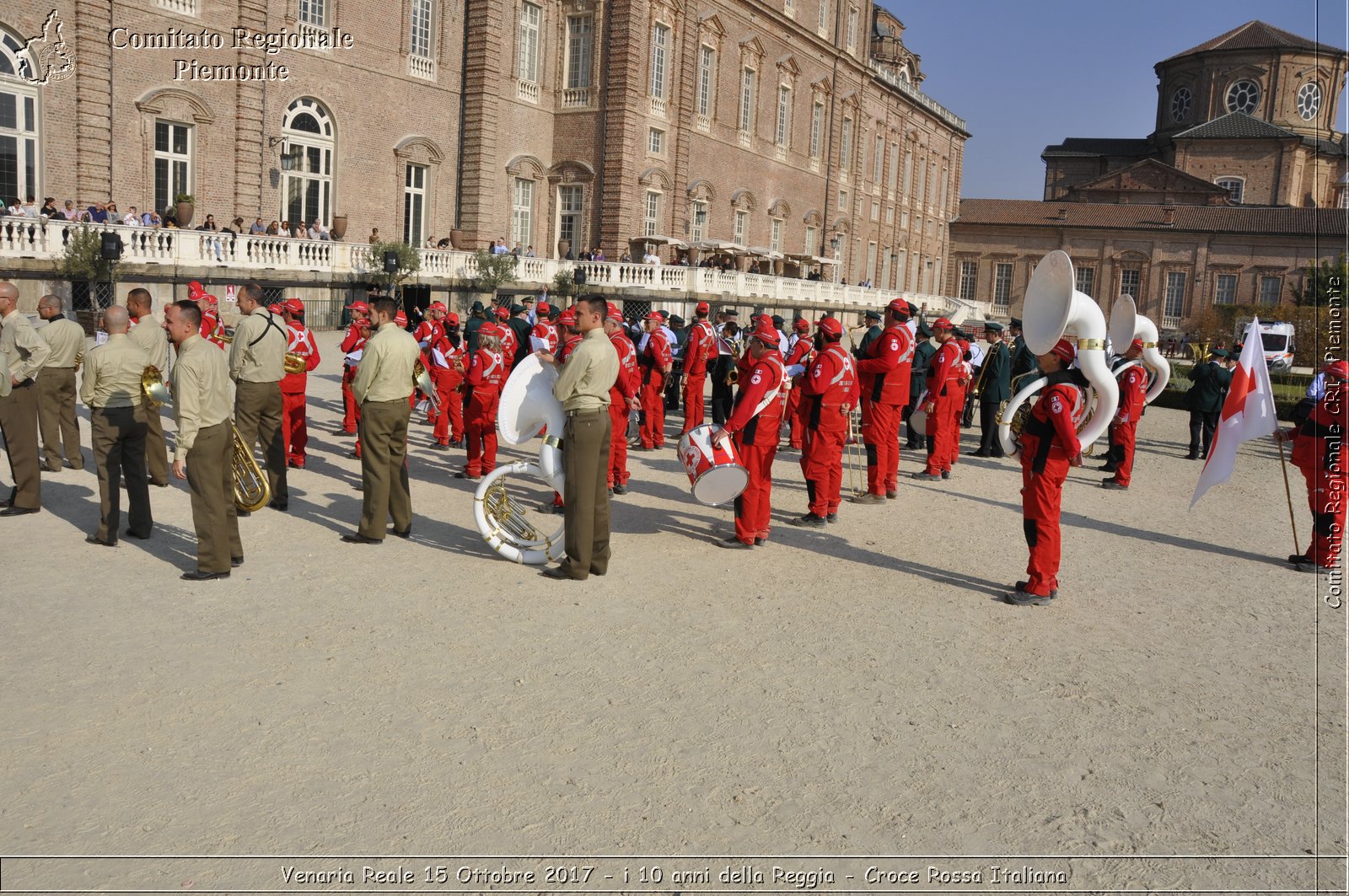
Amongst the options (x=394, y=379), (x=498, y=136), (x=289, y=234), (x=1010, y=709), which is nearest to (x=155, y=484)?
(x=394, y=379)

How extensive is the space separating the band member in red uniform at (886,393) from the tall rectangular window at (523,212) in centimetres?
2617

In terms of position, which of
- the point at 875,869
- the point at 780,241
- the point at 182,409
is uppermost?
the point at 780,241

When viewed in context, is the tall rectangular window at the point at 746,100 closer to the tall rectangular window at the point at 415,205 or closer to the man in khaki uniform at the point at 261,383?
the tall rectangular window at the point at 415,205

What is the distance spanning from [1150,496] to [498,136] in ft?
87.5

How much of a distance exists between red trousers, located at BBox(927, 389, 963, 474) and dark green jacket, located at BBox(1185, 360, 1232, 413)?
206 inches

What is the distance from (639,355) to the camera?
560 inches

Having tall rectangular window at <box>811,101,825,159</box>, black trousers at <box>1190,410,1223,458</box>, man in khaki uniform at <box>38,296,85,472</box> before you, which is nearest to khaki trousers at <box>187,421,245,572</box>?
man in khaki uniform at <box>38,296,85,472</box>

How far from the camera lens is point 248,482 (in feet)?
30.0

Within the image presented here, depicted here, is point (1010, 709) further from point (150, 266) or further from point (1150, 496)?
point (150, 266)

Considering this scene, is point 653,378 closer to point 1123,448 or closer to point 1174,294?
point 1123,448

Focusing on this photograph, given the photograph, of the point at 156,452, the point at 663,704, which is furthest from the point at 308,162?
the point at 663,704

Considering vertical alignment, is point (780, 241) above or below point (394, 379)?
above

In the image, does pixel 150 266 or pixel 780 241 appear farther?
pixel 780 241

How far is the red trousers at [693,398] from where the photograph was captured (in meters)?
14.9
